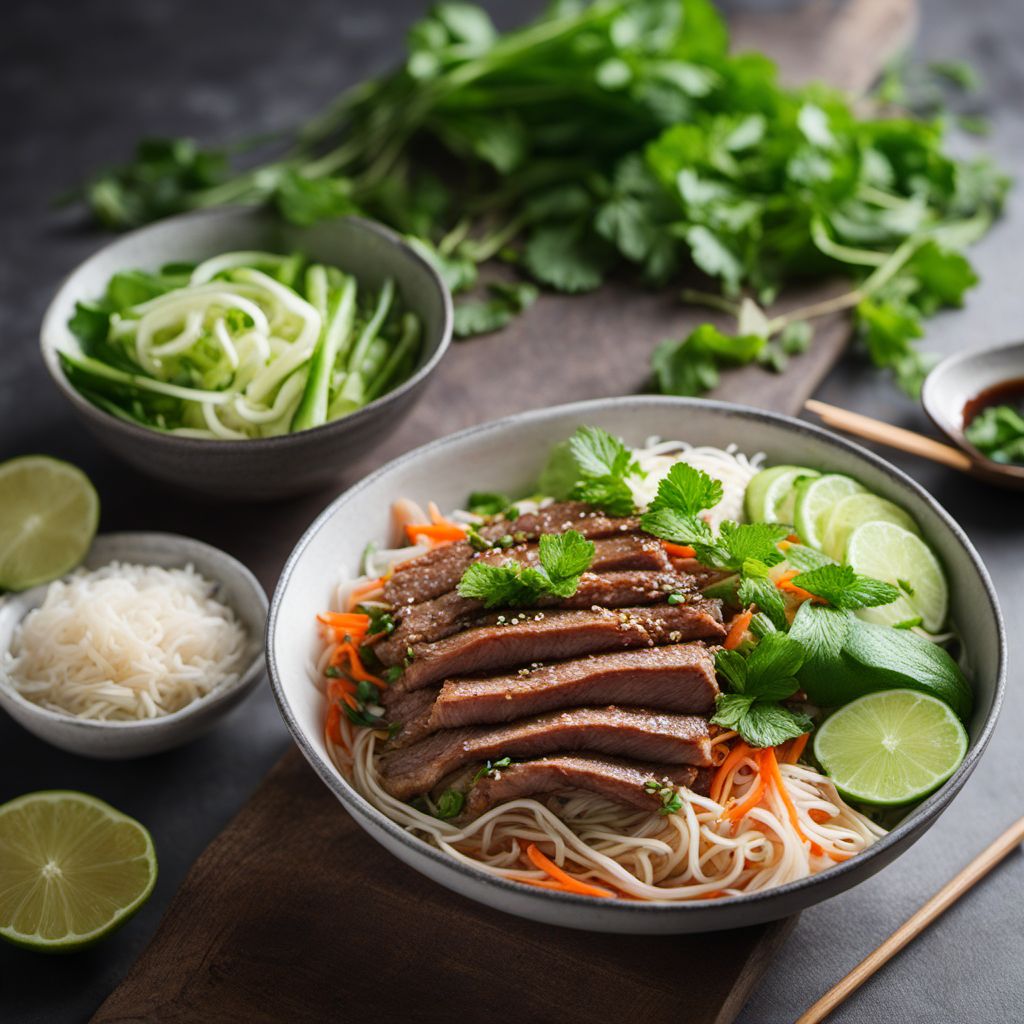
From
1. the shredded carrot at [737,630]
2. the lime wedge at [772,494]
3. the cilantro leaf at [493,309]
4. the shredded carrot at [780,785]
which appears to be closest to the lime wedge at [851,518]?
the lime wedge at [772,494]

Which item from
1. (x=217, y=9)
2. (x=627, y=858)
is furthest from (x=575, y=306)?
(x=217, y=9)

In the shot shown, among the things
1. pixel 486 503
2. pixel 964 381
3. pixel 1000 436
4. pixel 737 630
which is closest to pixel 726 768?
pixel 737 630

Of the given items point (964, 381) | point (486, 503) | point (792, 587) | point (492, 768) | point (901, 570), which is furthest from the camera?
point (964, 381)

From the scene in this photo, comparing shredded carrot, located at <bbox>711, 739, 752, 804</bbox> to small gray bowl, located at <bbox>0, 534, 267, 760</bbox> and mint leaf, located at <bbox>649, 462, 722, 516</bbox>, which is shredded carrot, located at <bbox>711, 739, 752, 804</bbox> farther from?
small gray bowl, located at <bbox>0, 534, 267, 760</bbox>

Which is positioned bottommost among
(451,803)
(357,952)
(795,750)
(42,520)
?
(42,520)

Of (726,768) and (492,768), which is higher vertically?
(726,768)

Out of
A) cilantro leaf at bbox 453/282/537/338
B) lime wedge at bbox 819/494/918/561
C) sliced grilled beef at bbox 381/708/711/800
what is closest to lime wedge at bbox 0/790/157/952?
sliced grilled beef at bbox 381/708/711/800

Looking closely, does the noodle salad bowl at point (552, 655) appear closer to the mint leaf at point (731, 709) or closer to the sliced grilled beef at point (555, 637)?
the sliced grilled beef at point (555, 637)

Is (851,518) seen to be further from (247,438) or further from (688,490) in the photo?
(247,438)
